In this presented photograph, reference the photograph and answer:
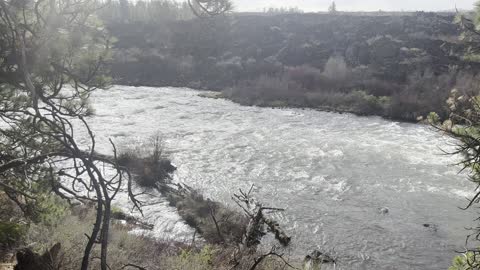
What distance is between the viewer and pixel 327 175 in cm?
1345

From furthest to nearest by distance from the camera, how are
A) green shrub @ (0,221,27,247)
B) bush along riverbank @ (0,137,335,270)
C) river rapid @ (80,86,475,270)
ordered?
river rapid @ (80,86,475,270) → green shrub @ (0,221,27,247) → bush along riverbank @ (0,137,335,270)

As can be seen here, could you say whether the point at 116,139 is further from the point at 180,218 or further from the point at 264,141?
the point at 180,218

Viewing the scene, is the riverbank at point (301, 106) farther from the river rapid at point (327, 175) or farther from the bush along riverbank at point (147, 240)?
the bush along riverbank at point (147, 240)

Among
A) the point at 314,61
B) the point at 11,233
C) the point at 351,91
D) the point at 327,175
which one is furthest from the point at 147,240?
the point at 314,61

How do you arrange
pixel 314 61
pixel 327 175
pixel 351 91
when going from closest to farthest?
pixel 327 175, pixel 351 91, pixel 314 61

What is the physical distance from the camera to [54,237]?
20.9 ft

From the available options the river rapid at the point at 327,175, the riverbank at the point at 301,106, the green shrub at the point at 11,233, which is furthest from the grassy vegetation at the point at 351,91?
the green shrub at the point at 11,233

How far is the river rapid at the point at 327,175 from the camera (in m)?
9.36

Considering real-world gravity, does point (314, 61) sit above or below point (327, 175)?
above

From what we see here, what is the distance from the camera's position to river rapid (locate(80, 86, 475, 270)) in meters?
9.36

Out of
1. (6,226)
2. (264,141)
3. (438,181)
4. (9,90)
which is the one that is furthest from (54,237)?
(264,141)

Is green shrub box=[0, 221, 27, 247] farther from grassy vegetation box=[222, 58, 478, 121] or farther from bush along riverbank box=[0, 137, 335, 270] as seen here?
grassy vegetation box=[222, 58, 478, 121]

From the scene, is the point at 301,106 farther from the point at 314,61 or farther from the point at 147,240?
the point at 147,240

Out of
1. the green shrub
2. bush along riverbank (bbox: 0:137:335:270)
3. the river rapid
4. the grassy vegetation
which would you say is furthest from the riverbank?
the green shrub
